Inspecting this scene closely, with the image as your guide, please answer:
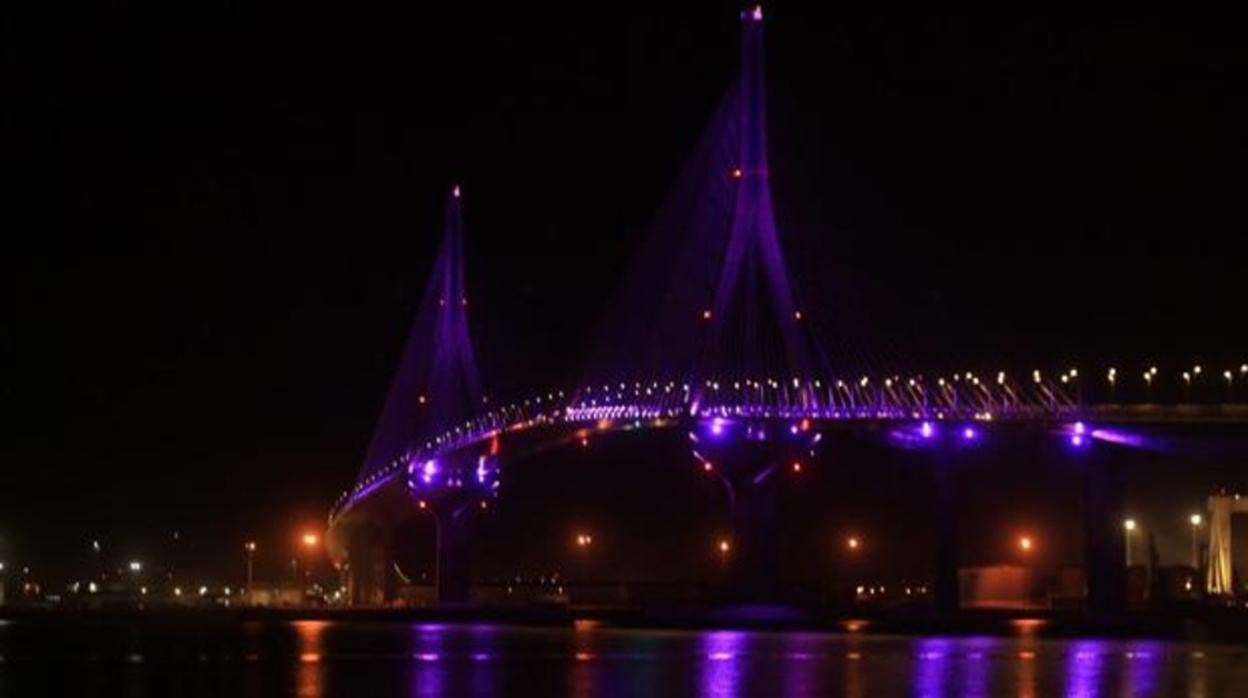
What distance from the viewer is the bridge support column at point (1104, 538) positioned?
86688 millimetres

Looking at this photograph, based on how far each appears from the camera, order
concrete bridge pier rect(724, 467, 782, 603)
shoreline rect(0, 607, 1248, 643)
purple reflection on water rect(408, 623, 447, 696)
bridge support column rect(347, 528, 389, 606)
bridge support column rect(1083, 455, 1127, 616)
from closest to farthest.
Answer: purple reflection on water rect(408, 623, 447, 696)
shoreline rect(0, 607, 1248, 643)
concrete bridge pier rect(724, 467, 782, 603)
bridge support column rect(1083, 455, 1127, 616)
bridge support column rect(347, 528, 389, 606)

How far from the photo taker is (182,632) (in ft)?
249

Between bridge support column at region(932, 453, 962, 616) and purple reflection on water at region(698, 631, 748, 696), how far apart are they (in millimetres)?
21496

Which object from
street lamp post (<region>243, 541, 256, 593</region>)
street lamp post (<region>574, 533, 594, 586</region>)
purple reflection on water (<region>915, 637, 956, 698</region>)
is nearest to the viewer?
purple reflection on water (<region>915, 637, 956, 698</region>)

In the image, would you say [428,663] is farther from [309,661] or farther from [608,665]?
[608,665]

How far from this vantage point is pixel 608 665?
164 ft

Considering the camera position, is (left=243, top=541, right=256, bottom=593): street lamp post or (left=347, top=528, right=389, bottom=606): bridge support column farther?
(left=243, top=541, right=256, bottom=593): street lamp post

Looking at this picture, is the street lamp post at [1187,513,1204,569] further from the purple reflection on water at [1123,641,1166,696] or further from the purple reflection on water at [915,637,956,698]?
the purple reflection on water at [915,637,956,698]

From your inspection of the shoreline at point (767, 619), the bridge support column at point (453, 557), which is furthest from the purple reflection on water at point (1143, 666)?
the bridge support column at point (453, 557)

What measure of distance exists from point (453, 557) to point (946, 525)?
106ft

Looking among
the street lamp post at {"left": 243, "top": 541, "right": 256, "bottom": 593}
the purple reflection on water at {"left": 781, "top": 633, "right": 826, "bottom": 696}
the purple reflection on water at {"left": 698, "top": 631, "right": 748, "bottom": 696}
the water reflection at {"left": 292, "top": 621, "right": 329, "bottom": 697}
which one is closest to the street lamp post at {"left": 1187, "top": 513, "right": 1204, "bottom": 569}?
the purple reflection on water at {"left": 698, "top": 631, "right": 748, "bottom": 696}

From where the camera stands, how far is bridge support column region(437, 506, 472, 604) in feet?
372

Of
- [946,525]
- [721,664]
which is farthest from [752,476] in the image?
[721,664]

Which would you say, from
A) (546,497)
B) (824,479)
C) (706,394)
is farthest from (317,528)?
(706,394)
